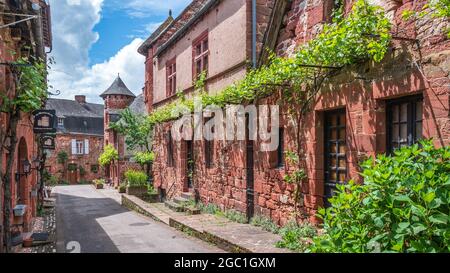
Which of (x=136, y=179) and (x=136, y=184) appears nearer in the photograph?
(x=136, y=184)

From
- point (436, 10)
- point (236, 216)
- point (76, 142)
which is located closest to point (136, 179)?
point (236, 216)

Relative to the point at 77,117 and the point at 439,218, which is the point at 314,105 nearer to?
the point at 439,218

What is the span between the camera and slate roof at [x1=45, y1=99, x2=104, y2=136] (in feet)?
139

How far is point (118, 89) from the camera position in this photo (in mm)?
36812

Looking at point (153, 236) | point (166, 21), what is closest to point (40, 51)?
point (153, 236)

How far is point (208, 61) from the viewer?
1240 cm

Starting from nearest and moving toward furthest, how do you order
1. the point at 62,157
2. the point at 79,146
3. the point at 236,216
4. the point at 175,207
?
the point at 236,216 → the point at 175,207 → the point at 62,157 → the point at 79,146

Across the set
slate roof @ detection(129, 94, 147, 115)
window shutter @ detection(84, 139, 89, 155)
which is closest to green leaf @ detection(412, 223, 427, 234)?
slate roof @ detection(129, 94, 147, 115)

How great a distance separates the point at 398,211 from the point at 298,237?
352cm

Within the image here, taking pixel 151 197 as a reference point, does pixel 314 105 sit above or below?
above

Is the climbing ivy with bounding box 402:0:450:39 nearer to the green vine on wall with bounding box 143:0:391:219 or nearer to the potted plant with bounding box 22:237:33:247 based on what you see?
the green vine on wall with bounding box 143:0:391:219

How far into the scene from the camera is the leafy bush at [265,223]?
8.16m

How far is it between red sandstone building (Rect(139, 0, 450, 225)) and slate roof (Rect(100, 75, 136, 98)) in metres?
22.5

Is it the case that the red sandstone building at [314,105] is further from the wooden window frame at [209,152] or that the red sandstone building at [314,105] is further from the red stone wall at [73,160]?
the red stone wall at [73,160]
